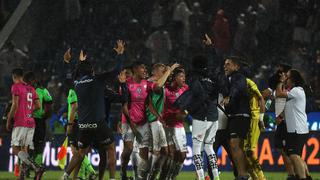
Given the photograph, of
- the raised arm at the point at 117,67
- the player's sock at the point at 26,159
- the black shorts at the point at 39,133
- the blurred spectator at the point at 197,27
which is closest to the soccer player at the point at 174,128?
the raised arm at the point at 117,67

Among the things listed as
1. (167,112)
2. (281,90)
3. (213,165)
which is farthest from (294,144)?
(167,112)

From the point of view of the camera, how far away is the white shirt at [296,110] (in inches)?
Answer: 654

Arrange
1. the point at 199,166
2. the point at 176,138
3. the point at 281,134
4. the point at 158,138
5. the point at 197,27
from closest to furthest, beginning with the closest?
the point at 158,138 < the point at 199,166 < the point at 176,138 < the point at 281,134 < the point at 197,27

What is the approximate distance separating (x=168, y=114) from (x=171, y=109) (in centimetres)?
16

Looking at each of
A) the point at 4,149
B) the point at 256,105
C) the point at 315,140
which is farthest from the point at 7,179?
the point at 315,140

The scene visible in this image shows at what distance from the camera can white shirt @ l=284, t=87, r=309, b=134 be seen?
16.6 metres

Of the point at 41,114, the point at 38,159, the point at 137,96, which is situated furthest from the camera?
the point at 38,159

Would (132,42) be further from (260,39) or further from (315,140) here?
(315,140)

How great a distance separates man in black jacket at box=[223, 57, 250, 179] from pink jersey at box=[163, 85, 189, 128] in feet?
3.08

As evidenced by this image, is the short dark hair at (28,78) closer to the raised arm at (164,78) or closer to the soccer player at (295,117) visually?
the raised arm at (164,78)

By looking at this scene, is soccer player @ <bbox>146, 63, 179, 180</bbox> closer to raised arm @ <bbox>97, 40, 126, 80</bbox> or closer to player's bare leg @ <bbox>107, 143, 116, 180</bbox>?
player's bare leg @ <bbox>107, 143, 116, 180</bbox>

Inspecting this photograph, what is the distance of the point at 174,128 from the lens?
17000mm

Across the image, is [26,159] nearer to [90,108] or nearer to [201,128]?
[90,108]

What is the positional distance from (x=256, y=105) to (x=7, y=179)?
6558 mm
